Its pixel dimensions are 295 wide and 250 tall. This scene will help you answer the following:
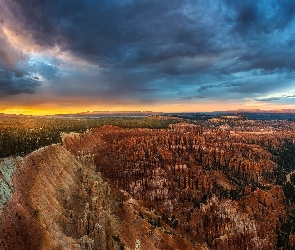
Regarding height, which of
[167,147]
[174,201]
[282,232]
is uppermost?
[167,147]

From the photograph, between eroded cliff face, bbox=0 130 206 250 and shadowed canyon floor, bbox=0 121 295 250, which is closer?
eroded cliff face, bbox=0 130 206 250

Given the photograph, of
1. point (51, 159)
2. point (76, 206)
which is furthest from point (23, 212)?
point (51, 159)

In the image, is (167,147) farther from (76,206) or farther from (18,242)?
(18,242)

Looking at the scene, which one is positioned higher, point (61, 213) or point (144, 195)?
point (61, 213)

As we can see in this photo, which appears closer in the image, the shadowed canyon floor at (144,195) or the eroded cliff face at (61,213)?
the eroded cliff face at (61,213)
